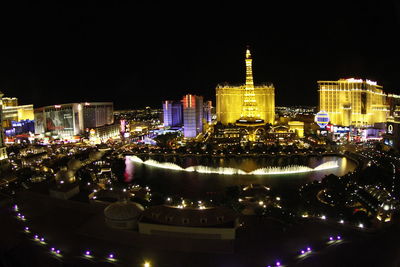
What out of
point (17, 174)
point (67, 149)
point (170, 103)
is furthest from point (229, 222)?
point (170, 103)

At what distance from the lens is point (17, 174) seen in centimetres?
1806

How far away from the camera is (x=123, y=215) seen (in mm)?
9219

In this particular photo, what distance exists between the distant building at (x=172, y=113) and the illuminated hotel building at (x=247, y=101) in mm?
6036

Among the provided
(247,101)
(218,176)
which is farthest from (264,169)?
(247,101)

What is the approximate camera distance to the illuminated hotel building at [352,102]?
33.4 metres

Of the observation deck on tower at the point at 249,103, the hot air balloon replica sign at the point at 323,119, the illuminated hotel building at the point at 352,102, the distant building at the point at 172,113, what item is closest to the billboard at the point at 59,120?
the distant building at the point at 172,113

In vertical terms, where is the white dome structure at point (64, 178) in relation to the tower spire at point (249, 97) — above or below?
below

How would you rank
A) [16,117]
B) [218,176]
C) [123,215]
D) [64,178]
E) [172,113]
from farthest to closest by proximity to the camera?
[172,113], [16,117], [218,176], [64,178], [123,215]

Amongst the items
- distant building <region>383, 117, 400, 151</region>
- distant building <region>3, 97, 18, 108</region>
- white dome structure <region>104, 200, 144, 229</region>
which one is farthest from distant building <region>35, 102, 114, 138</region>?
white dome structure <region>104, 200, 144, 229</region>

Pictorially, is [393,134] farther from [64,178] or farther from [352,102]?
[64,178]

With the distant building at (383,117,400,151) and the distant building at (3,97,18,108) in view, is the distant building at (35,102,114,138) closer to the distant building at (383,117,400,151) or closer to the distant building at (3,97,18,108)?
the distant building at (3,97,18,108)

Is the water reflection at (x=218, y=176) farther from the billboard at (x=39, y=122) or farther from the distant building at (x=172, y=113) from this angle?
the distant building at (x=172, y=113)

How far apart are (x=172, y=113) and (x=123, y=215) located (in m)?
33.5

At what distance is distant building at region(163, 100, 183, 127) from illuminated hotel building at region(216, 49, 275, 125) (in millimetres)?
6036
